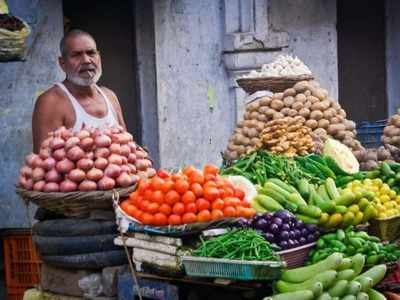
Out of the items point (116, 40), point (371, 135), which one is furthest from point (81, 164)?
point (371, 135)

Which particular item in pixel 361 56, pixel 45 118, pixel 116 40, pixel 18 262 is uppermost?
pixel 116 40

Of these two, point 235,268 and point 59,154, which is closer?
point 235,268

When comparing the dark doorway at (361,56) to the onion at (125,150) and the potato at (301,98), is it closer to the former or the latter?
the potato at (301,98)

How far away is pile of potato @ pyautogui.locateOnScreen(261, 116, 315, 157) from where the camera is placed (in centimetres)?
657

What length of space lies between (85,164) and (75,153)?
0.08 meters

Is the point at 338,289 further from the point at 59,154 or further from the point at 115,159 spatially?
the point at 59,154

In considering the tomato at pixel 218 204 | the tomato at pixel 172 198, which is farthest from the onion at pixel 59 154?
the tomato at pixel 218 204

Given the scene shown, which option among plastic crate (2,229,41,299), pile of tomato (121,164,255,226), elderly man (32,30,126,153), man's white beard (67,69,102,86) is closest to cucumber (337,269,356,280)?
pile of tomato (121,164,255,226)

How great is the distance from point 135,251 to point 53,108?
65.8 inches

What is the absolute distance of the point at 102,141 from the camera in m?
5.35

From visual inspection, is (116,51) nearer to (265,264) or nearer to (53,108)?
(53,108)

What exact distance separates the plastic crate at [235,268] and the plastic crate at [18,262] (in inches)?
114

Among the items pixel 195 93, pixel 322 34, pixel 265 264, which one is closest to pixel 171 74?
pixel 195 93

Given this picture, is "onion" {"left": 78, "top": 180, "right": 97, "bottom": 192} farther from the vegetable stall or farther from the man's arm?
the man's arm
